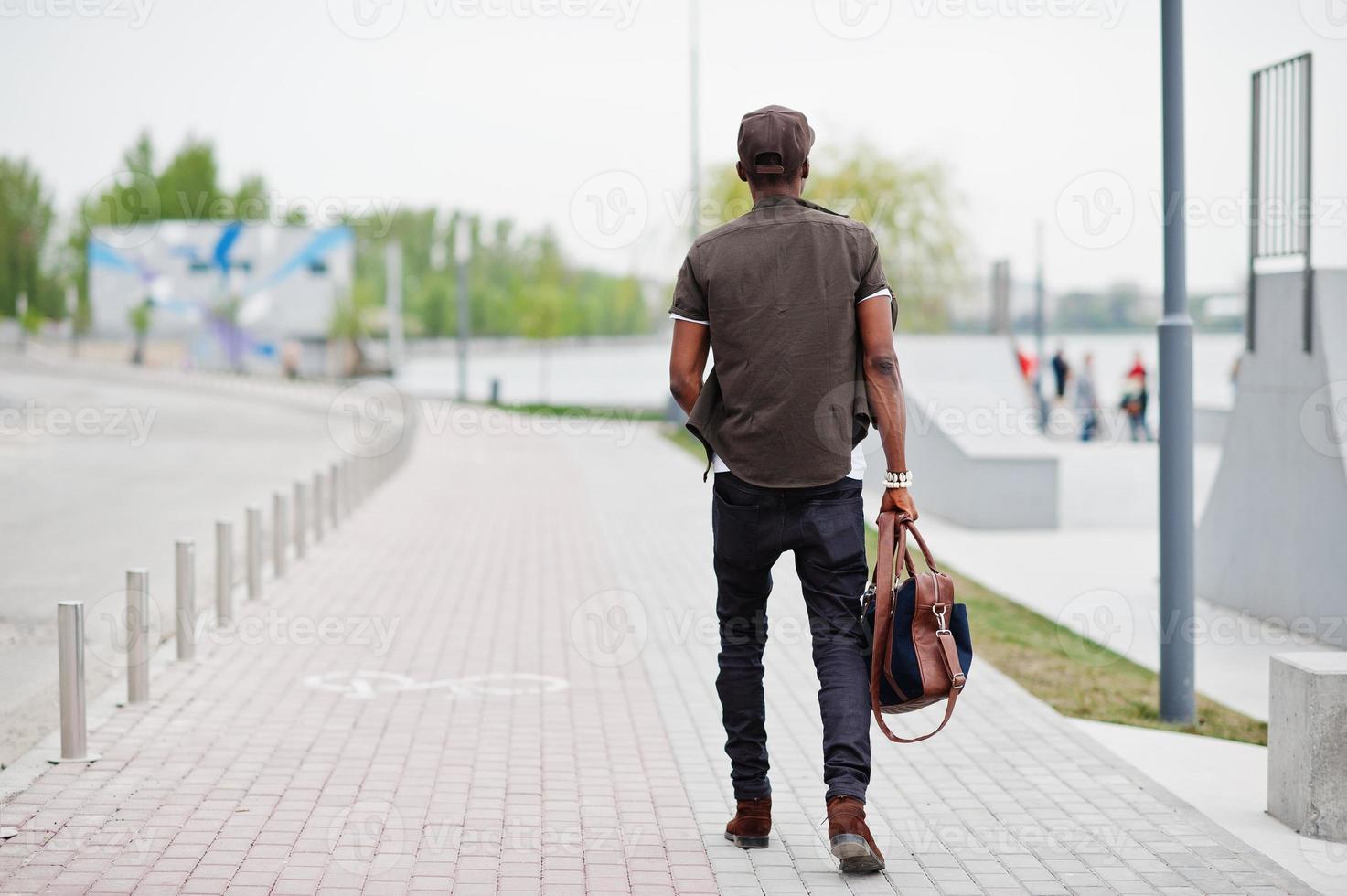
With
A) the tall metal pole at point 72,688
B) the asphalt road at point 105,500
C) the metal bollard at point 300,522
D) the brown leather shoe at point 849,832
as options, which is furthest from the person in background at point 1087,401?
the brown leather shoe at point 849,832

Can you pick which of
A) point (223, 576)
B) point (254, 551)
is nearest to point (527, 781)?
point (223, 576)

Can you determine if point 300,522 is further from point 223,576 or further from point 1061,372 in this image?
point 1061,372

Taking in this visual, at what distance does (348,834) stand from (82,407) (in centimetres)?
3810

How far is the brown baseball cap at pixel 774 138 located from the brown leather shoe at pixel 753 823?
1.92m

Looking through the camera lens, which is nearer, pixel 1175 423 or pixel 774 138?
pixel 774 138

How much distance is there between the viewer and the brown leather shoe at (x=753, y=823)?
14.8 feet

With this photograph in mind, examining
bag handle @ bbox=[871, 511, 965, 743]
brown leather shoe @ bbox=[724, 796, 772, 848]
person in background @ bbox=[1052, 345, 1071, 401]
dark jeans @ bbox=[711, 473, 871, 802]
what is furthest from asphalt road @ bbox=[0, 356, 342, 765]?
person in background @ bbox=[1052, 345, 1071, 401]

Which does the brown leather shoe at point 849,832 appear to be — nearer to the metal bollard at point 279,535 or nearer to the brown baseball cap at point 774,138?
the brown baseball cap at point 774,138

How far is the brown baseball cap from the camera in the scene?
13.9ft

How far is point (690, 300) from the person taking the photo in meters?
4.27

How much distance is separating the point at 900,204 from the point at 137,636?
101 ft

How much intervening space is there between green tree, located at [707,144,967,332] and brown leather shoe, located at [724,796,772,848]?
29663 millimetres

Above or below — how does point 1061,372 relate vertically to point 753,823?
above

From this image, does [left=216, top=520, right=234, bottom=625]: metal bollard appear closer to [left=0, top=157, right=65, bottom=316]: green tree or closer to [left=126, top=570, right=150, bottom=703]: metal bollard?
[left=126, top=570, right=150, bottom=703]: metal bollard
